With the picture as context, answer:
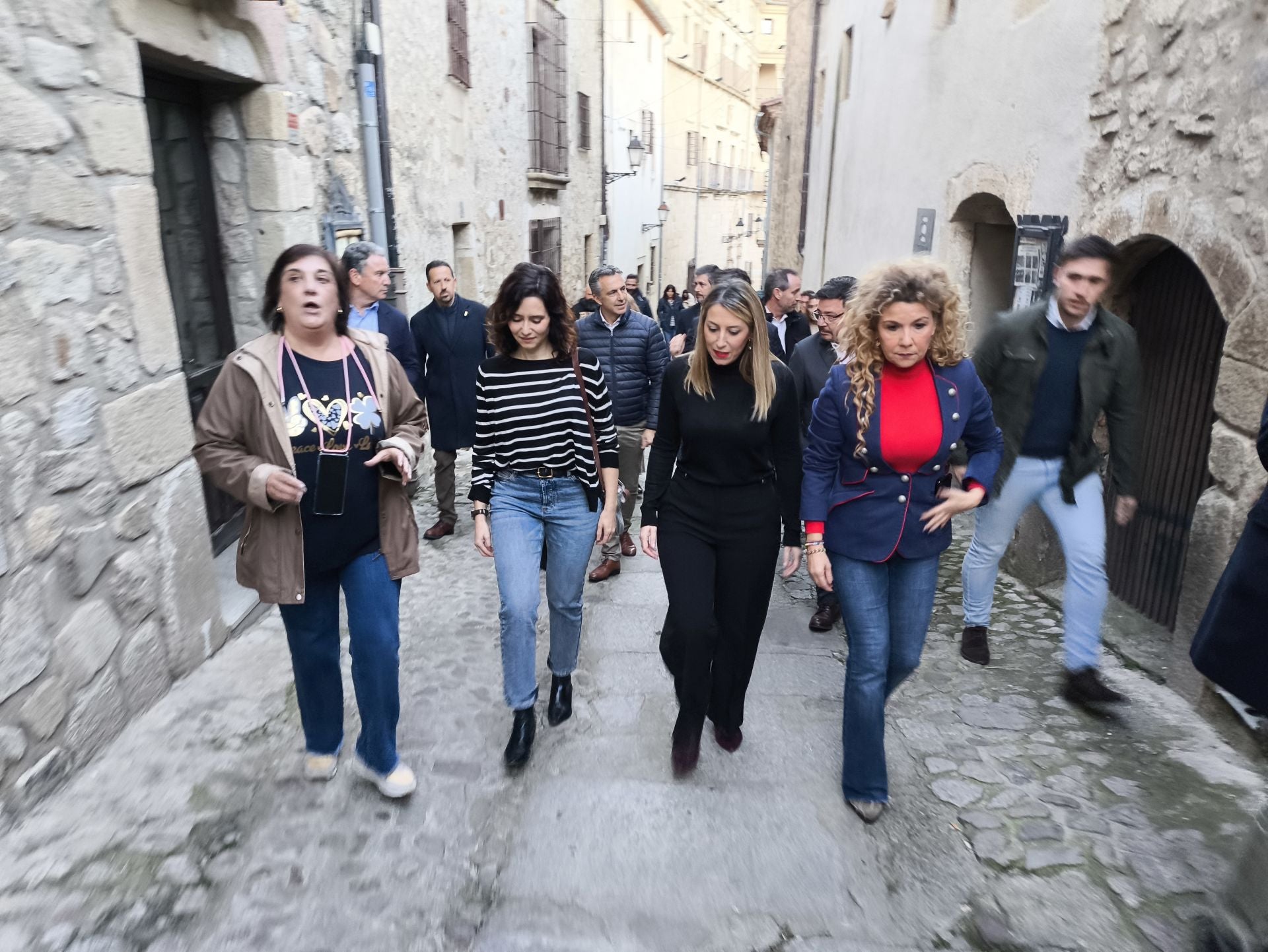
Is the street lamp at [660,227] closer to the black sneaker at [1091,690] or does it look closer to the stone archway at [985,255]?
the stone archway at [985,255]

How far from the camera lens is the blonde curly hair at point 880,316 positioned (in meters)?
2.47

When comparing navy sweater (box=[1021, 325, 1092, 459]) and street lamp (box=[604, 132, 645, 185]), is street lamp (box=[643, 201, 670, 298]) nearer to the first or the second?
street lamp (box=[604, 132, 645, 185])

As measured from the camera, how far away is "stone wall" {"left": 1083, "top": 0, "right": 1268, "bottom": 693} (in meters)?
3.05

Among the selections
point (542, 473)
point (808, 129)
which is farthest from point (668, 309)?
point (542, 473)

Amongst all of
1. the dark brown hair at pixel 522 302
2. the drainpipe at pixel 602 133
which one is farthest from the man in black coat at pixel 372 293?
the drainpipe at pixel 602 133

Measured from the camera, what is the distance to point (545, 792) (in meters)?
2.73

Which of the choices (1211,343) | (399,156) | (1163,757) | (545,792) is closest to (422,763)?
(545,792)

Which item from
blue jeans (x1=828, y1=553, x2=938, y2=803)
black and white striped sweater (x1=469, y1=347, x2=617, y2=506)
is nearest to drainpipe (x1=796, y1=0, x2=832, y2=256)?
black and white striped sweater (x1=469, y1=347, x2=617, y2=506)

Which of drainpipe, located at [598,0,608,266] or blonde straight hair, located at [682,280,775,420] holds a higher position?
drainpipe, located at [598,0,608,266]

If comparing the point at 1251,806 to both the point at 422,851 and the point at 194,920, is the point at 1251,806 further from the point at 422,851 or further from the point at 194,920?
the point at 194,920

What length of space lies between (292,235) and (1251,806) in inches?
173

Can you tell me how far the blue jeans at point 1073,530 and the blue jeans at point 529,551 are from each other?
1.57m

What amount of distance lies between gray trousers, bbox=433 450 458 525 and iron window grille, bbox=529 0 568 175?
8016 mm

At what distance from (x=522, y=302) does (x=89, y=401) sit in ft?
4.48
